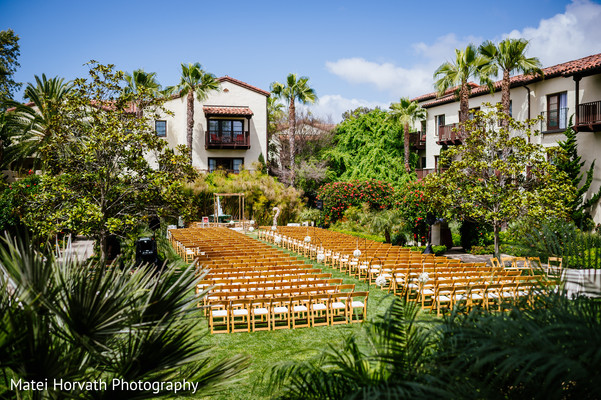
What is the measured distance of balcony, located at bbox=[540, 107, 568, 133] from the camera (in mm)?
25156

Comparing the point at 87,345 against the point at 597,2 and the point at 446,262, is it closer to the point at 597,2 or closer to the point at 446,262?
the point at 446,262

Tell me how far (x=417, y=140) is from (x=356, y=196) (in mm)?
13310

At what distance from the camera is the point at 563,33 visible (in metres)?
54.5

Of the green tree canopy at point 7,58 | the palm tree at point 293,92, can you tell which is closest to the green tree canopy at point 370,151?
the palm tree at point 293,92

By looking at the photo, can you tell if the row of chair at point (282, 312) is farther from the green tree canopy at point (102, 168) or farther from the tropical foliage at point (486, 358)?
the tropical foliage at point (486, 358)

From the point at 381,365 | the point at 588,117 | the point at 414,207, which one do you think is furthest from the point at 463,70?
the point at 381,365

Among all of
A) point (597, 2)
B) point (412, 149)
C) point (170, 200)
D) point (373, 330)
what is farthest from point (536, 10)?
point (373, 330)

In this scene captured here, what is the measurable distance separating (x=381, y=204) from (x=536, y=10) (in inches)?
840

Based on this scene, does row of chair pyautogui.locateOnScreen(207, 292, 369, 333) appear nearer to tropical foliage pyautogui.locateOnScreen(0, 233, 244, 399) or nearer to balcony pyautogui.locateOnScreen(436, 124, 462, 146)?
tropical foliage pyautogui.locateOnScreen(0, 233, 244, 399)

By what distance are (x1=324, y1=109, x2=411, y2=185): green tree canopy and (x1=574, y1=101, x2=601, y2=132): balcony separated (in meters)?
18.5

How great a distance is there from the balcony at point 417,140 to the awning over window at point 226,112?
48.3ft

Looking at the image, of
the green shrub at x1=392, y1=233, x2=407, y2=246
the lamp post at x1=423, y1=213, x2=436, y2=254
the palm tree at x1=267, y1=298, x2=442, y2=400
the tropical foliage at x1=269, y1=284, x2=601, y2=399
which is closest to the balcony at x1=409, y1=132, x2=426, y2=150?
the green shrub at x1=392, y1=233, x2=407, y2=246

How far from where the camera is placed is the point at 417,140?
42.7 m

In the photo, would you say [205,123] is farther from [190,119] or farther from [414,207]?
[414,207]
